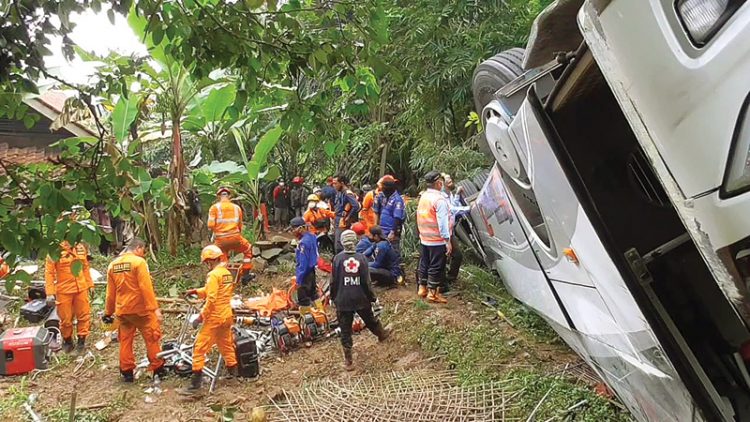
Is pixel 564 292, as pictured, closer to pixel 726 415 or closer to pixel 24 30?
pixel 726 415

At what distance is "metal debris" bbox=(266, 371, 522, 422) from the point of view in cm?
444

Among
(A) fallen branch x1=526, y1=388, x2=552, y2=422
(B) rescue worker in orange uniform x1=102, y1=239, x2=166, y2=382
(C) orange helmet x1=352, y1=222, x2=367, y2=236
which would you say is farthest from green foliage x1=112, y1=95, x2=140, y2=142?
(A) fallen branch x1=526, y1=388, x2=552, y2=422

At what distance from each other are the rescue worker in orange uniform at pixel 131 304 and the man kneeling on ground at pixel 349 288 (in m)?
1.98

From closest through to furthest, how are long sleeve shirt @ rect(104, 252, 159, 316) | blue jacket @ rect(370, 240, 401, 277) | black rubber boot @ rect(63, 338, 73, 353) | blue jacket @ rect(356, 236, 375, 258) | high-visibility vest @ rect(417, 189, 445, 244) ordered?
long sleeve shirt @ rect(104, 252, 159, 316)
black rubber boot @ rect(63, 338, 73, 353)
high-visibility vest @ rect(417, 189, 445, 244)
blue jacket @ rect(370, 240, 401, 277)
blue jacket @ rect(356, 236, 375, 258)

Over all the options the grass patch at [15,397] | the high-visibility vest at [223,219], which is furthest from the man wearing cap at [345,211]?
the grass patch at [15,397]

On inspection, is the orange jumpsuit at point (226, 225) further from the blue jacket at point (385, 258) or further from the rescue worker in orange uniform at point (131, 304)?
the rescue worker in orange uniform at point (131, 304)

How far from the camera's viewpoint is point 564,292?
3469 millimetres

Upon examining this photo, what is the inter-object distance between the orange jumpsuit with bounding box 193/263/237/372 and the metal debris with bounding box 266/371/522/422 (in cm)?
96

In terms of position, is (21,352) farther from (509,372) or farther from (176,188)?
(509,372)

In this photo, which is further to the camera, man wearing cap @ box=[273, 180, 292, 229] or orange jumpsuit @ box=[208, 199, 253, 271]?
man wearing cap @ box=[273, 180, 292, 229]

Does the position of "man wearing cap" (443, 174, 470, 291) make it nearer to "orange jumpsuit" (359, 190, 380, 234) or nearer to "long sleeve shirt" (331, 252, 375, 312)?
"orange jumpsuit" (359, 190, 380, 234)

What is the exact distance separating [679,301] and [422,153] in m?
8.87

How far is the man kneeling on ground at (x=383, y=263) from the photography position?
819cm

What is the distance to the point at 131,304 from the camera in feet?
19.1
